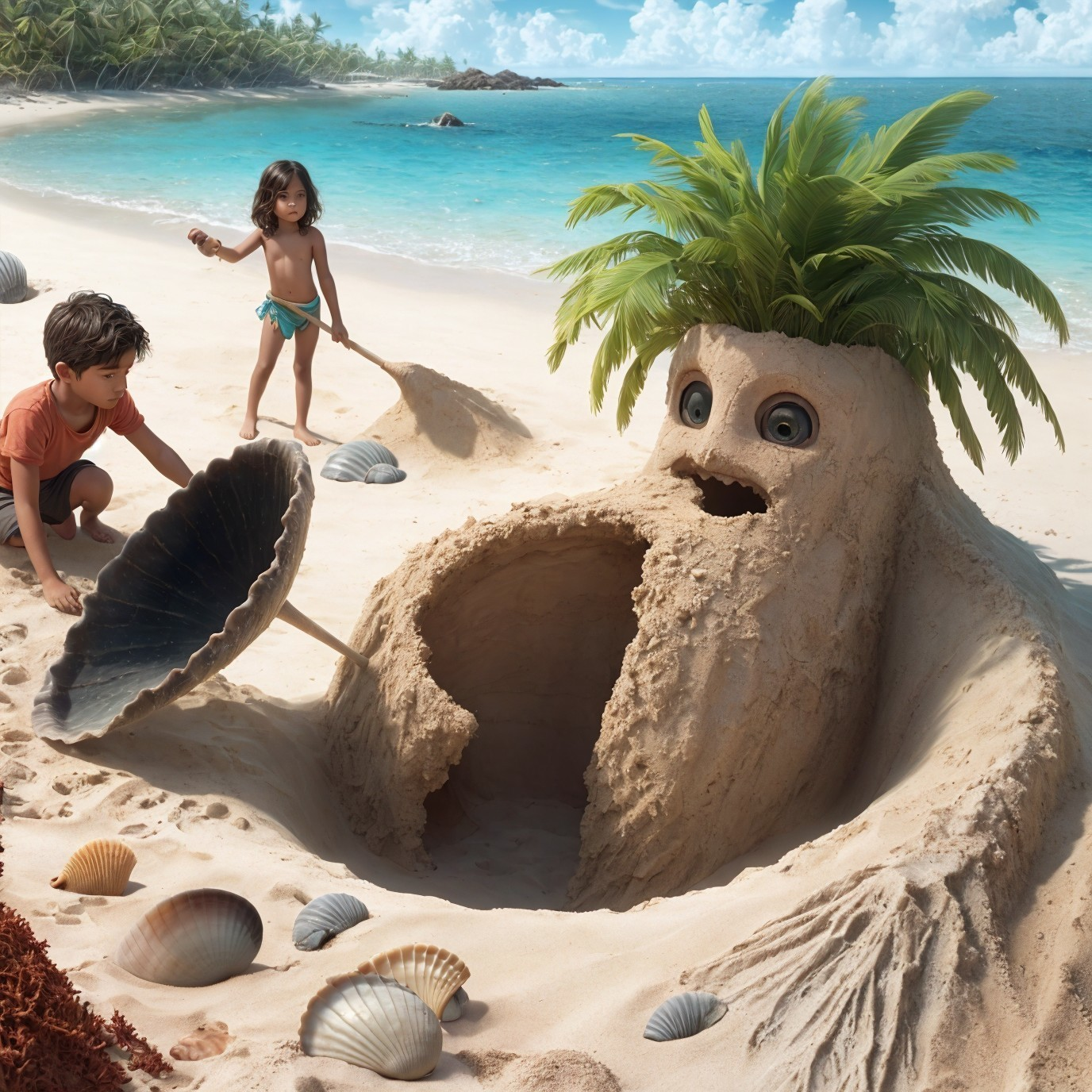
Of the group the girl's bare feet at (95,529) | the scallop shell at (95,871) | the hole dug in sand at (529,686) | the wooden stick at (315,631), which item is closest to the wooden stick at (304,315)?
the girl's bare feet at (95,529)

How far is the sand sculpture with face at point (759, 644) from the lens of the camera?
11.5 ft

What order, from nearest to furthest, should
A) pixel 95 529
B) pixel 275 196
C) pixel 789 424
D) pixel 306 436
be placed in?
pixel 789 424, pixel 95 529, pixel 275 196, pixel 306 436

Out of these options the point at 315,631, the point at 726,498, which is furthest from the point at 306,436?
the point at 726,498

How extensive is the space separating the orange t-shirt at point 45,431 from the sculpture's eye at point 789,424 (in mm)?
2654

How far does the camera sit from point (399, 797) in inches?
158

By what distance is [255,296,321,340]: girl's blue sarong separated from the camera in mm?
7934

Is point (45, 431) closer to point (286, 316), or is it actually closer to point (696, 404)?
point (696, 404)

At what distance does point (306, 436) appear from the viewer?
8.07 meters

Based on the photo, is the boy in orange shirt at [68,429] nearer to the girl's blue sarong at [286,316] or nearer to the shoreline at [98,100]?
the girl's blue sarong at [286,316]

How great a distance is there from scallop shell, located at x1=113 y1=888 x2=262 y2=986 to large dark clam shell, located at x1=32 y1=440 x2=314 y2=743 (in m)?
1.22

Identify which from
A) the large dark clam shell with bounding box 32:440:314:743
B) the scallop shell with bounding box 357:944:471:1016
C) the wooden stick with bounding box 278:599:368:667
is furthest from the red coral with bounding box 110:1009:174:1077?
the wooden stick with bounding box 278:599:368:667

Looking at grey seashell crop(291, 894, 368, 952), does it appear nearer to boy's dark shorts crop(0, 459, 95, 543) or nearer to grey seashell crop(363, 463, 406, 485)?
boy's dark shorts crop(0, 459, 95, 543)

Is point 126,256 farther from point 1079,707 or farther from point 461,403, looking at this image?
point 1079,707

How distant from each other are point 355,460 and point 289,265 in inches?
57.3
